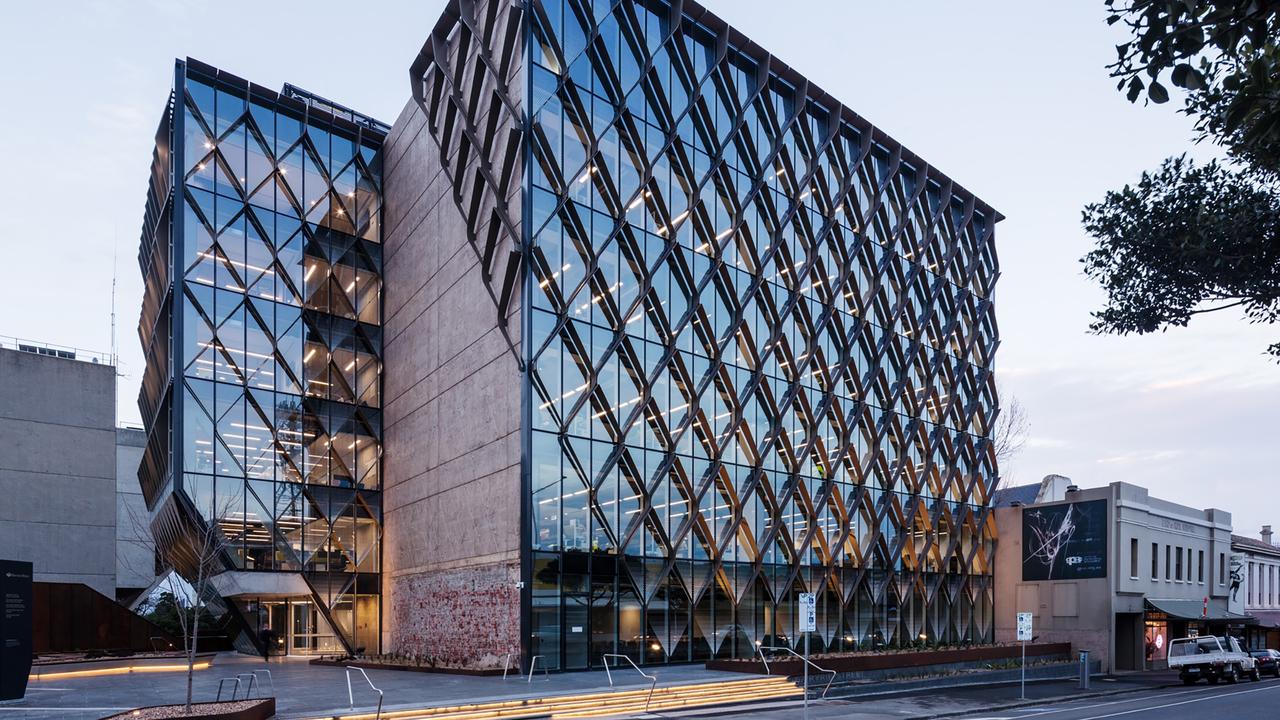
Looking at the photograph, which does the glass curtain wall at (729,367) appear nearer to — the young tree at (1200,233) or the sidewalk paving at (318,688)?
the sidewalk paving at (318,688)

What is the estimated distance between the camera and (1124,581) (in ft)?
157

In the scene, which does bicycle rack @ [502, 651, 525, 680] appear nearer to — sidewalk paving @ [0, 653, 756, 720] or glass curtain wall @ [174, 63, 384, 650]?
sidewalk paving @ [0, 653, 756, 720]

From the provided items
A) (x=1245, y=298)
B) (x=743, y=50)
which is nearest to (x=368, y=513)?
(x=743, y=50)

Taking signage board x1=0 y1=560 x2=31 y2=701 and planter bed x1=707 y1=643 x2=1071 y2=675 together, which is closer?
signage board x1=0 y1=560 x2=31 y2=701

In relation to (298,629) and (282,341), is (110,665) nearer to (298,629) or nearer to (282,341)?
(298,629)

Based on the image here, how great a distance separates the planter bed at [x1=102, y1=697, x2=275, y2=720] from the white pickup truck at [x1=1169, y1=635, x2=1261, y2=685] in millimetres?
35774

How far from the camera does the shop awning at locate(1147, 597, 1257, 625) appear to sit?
49094 millimetres

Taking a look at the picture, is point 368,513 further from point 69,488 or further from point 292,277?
point 69,488

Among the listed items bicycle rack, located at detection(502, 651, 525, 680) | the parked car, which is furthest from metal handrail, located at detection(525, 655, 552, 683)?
the parked car

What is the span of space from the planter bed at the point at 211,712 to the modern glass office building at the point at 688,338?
11.7 meters

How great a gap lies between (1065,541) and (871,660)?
23.0m

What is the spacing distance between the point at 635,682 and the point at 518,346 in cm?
1123

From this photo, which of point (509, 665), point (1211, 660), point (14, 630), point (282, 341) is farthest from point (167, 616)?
point (1211, 660)

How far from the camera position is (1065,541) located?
1965 inches
